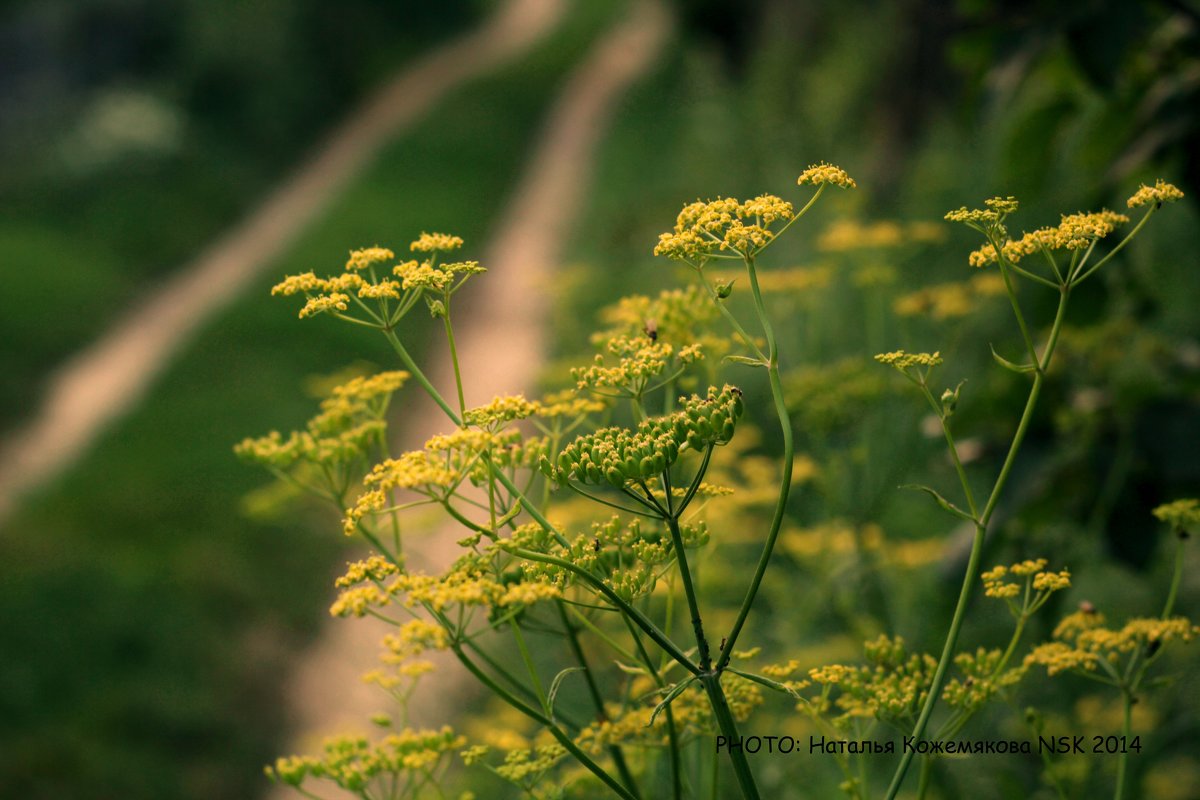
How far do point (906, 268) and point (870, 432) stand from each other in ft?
11.4

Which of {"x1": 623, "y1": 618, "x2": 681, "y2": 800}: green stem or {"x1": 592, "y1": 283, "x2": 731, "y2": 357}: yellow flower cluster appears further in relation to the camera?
{"x1": 592, "y1": 283, "x2": 731, "y2": 357}: yellow flower cluster

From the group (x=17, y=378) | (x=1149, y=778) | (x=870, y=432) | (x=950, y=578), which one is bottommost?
(x=1149, y=778)

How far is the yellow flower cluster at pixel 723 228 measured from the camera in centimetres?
167

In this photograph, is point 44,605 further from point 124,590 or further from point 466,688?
point 466,688

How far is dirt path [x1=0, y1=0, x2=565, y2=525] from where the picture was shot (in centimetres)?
1160

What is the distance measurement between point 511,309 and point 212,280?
442 centimetres

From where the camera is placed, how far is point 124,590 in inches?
345

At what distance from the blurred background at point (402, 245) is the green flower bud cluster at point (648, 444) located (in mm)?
1472

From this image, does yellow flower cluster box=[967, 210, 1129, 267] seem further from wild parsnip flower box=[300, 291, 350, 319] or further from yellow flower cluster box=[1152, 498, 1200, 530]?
wild parsnip flower box=[300, 291, 350, 319]

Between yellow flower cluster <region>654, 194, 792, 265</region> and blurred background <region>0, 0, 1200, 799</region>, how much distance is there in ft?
4.44

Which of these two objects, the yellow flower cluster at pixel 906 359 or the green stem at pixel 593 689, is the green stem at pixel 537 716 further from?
the yellow flower cluster at pixel 906 359

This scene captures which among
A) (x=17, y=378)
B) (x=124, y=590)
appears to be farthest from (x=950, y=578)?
(x=17, y=378)

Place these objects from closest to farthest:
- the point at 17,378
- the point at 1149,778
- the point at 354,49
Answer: the point at 1149,778 < the point at 17,378 < the point at 354,49

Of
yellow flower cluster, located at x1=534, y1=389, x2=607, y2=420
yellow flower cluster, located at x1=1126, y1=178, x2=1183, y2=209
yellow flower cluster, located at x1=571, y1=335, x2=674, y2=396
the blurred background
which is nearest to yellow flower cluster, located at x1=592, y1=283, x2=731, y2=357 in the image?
yellow flower cluster, located at x1=534, y1=389, x2=607, y2=420
